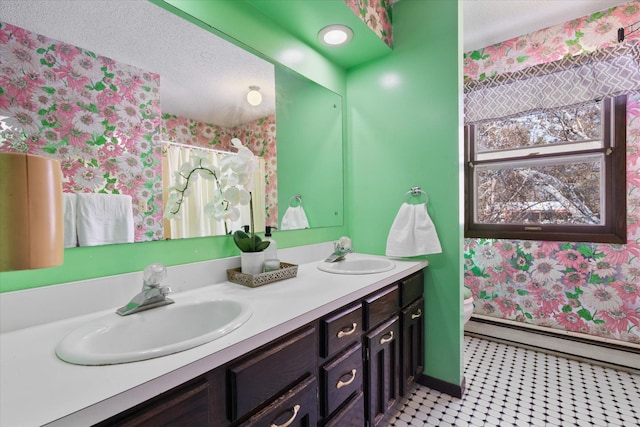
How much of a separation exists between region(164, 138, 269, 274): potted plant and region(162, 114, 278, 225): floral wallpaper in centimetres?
6

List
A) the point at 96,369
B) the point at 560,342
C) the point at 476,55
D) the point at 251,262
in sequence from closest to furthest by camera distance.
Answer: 1. the point at 96,369
2. the point at 251,262
3. the point at 560,342
4. the point at 476,55

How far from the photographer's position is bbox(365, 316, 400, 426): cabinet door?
1205mm

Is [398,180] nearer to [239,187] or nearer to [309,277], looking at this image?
[309,277]

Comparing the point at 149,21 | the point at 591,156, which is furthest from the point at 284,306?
the point at 591,156

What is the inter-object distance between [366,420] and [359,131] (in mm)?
1623

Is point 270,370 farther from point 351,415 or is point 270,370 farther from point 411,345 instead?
point 411,345

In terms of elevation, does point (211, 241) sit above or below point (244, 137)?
below

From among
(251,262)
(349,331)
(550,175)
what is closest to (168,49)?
(251,262)

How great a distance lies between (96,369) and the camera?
560mm

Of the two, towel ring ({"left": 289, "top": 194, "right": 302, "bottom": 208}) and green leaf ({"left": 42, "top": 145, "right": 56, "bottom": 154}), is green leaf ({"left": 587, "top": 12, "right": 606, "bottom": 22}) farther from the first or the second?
green leaf ({"left": 42, "top": 145, "right": 56, "bottom": 154})

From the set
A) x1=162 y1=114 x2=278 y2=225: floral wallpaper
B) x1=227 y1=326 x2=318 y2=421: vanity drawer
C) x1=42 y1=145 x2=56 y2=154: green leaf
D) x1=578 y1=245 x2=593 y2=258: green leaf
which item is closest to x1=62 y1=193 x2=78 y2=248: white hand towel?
x1=42 y1=145 x2=56 y2=154: green leaf

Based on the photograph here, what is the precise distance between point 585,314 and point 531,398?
2.98ft

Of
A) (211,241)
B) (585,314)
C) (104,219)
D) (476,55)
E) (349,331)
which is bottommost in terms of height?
(585,314)

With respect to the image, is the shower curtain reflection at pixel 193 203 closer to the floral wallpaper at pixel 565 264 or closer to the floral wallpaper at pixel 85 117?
the floral wallpaper at pixel 85 117
